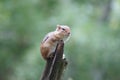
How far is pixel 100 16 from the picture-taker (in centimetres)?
512

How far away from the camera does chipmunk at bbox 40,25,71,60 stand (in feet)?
3.00

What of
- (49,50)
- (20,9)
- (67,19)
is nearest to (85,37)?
(67,19)

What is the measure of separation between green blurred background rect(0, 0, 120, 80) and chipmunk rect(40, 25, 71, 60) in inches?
65.0

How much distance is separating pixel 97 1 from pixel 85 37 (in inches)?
61.3

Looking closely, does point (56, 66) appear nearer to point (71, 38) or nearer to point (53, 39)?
point (53, 39)

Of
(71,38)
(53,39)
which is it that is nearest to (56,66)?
(53,39)

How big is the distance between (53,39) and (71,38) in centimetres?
263

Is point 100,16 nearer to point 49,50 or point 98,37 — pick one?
point 98,37

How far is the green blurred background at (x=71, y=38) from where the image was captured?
3.56 metres

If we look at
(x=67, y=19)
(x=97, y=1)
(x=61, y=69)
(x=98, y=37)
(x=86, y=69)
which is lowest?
(x=61, y=69)

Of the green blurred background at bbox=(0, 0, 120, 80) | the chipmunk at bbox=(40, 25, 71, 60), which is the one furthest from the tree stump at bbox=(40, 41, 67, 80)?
the green blurred background at bbox=(0, 0, 120, 80)

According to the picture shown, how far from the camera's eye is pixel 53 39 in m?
0.94

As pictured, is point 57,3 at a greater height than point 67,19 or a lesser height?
greater

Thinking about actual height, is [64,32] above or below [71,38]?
below
